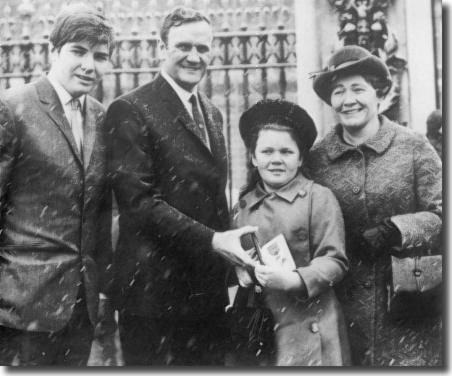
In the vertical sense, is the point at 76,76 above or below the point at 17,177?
above

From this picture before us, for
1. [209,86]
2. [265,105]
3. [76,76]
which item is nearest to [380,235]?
[265,105]

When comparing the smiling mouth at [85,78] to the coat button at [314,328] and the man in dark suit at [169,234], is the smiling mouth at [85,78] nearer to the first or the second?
the man in dark suit at [169,234]

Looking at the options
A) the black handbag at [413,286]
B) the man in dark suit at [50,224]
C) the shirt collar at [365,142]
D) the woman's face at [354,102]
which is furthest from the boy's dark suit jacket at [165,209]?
the black handbag at [413,286]

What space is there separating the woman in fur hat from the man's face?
0.73m

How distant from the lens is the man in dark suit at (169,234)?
3.86 meters

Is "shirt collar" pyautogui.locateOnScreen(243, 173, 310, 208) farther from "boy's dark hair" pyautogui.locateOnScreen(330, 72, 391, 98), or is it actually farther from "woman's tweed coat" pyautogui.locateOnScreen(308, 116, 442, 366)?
"boy's dark hair" pyautogui.locateOnScreen(330, 72, 391, 98)

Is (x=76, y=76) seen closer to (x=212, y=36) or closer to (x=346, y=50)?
(x=212, y=36)

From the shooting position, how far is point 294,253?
12.6ft

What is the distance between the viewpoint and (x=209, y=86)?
410 centimetres

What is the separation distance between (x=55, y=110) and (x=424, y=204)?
7.51ft

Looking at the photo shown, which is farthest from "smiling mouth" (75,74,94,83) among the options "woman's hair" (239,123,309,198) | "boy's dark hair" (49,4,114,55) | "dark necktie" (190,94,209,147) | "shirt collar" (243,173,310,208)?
"shirt collar" (243,173,310,208)

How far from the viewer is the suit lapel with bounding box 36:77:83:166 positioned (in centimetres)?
392

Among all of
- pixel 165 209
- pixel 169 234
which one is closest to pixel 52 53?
pixel 165 209

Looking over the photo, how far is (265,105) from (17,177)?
5.07ft
